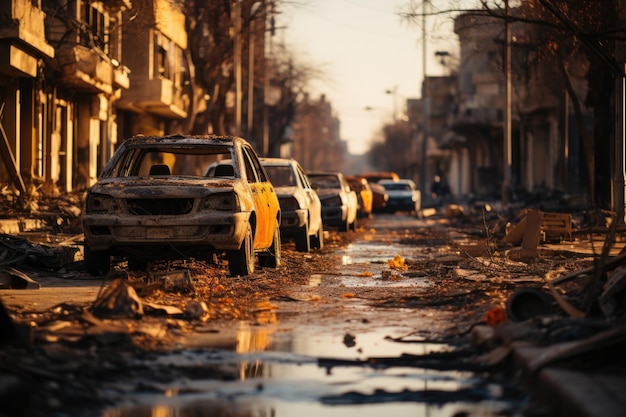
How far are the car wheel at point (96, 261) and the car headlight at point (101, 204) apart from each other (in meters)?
0.56

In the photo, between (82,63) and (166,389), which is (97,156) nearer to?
(82,63)

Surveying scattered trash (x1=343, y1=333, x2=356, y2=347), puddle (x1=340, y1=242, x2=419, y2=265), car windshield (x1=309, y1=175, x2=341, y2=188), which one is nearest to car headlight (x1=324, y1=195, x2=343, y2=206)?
car windshield (x1=309, y1=175, x2=341, y2=188)

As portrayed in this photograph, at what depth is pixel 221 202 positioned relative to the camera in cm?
1416

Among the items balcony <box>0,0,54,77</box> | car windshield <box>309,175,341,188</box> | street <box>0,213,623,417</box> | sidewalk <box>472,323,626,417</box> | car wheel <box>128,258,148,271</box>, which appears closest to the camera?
sidewalk <box>472,323,626,417</box>

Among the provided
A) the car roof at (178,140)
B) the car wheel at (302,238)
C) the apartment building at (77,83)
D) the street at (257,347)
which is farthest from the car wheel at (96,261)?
the apartment building at (77,83)

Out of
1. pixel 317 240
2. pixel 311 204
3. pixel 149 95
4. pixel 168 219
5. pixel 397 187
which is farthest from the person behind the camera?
pixel 397 187

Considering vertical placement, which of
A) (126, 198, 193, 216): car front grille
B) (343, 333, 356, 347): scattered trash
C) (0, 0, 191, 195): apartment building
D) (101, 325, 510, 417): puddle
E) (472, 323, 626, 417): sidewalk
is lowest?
(101, 325, 510, 417): puddle

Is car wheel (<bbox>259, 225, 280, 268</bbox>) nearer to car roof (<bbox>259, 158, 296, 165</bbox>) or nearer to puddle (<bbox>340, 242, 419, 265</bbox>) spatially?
puddle (<bbox>340, 242, 419, 265</bbox>)

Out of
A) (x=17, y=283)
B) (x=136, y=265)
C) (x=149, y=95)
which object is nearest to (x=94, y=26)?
(x=149, y=95)

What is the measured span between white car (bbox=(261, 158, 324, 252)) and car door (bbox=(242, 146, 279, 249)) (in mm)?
2855

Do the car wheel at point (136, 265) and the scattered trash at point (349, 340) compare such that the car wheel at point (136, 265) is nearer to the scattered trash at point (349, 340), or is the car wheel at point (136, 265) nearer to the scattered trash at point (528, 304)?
the scattered trash at point (349, 340)

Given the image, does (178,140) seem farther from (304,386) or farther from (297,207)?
(304,386)

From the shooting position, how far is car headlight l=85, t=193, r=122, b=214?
1407cm

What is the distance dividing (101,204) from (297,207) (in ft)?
21.5
